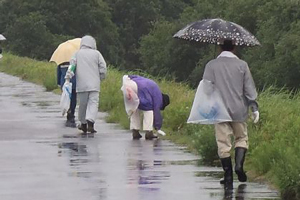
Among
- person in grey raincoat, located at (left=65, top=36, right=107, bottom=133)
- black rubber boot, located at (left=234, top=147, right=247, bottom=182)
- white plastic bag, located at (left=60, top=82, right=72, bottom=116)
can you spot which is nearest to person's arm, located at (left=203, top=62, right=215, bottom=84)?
black rubber boot, located at (left=234, top=147, right=247, bottom=182)

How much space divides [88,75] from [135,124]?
4.53 feet

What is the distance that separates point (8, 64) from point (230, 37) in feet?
86.2

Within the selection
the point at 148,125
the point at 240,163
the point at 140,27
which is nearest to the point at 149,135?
the point at 148,125

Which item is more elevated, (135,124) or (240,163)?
(240,163)

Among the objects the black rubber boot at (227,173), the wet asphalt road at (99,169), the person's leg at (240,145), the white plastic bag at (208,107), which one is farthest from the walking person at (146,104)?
the black rubber boot at (227,173)

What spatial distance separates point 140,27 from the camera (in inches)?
3514

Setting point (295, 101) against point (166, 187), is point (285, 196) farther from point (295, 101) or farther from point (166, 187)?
point (295, 101)

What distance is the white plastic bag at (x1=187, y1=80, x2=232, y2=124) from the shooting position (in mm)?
9336

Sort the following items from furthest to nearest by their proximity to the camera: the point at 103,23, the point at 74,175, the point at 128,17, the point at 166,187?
the point at 128,17 → the point at 103,23 → the point at 74,175 → the point at 166,187

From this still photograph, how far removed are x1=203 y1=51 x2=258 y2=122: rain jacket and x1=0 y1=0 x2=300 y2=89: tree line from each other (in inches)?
1852

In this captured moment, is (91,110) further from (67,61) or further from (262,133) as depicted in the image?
(262,133)

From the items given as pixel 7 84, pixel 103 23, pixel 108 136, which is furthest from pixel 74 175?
pixel 103 23

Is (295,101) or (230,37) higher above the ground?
(230,37)

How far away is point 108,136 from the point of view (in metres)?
14.3
